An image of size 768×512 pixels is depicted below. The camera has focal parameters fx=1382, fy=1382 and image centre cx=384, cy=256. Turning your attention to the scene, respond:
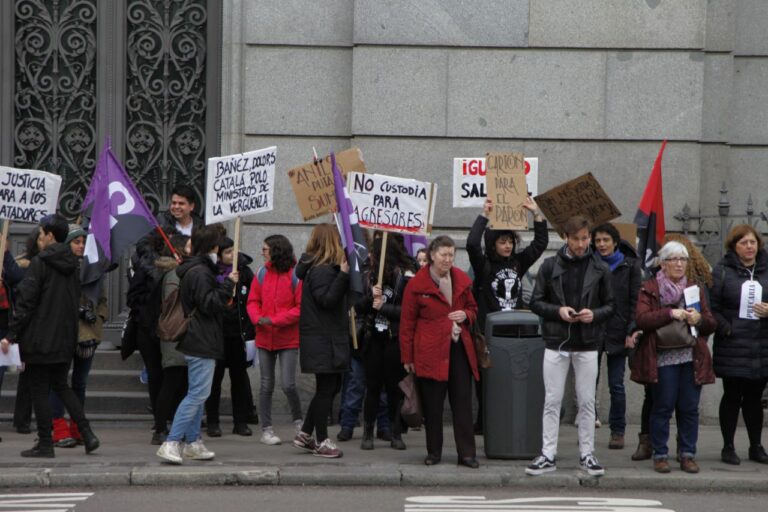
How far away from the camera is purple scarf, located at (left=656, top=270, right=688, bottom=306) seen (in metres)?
10.5

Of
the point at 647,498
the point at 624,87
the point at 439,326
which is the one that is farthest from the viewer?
the point at 624,87

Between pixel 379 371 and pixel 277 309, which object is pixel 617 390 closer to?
pixel 379 371

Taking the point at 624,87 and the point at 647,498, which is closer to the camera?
the point at 647,498

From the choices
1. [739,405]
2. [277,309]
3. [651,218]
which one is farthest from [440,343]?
[651,218]

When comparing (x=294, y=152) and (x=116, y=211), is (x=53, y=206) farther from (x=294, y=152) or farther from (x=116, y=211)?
(x=294, y=152)

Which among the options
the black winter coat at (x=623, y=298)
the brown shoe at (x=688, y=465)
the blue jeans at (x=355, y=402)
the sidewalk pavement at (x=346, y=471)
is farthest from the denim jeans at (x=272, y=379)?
the brown shoe at (x=688, y=465)

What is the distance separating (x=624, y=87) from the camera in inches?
537

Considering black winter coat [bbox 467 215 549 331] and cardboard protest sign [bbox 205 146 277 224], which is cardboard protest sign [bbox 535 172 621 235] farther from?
cardboard protest sign [bbox 205 146 277 224]

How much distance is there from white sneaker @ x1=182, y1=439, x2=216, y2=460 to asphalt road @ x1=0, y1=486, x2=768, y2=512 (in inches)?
29.7

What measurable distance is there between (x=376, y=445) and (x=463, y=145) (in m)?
3.47

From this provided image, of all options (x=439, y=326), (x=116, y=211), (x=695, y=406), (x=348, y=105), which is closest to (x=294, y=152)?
(x=348, y=105)

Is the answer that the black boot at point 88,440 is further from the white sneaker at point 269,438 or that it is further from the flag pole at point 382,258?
the flag pole at point 382,258

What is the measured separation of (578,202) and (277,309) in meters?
2.71

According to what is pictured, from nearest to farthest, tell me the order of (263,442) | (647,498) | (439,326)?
(647,498) → (439,326) → (263,442)
